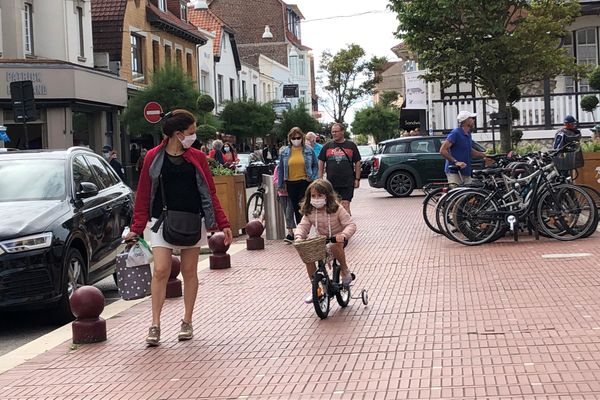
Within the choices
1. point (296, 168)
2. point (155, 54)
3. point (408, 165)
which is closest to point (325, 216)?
point (296, 168)

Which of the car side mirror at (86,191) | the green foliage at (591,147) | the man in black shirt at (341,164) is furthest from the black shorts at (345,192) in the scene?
the green foliage at (591,147)

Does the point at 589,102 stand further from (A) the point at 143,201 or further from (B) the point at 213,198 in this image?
(A) the point at 143,201

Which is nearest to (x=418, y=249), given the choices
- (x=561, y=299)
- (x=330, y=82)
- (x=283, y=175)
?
(x=283, y=175)

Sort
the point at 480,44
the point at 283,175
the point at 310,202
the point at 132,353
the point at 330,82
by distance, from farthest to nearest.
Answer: the point at 330,82
the point at 480,44
the point at 283,175
the point at 310,202
the point at 132,353

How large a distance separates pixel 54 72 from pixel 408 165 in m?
12.7

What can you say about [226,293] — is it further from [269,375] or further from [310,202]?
[269,375]

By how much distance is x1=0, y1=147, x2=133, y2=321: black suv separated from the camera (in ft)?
27.8

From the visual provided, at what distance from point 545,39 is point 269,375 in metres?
19.2

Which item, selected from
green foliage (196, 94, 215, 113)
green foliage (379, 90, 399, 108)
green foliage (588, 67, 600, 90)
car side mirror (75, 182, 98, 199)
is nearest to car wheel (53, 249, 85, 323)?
car side mirror (75, 182, 98, 199)

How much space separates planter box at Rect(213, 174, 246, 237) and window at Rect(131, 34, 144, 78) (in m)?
25.0

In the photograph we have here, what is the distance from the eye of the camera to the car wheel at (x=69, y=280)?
29.3 ft

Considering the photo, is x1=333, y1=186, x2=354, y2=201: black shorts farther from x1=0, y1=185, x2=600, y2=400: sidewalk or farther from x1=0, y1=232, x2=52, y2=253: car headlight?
x1=0, y1=232, x2=52, y2=253: car headlight

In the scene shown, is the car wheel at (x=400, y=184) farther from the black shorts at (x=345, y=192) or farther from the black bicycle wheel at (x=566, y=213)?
the black bicycle wheel at (x=566, y=213)

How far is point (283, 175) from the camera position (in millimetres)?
14547
